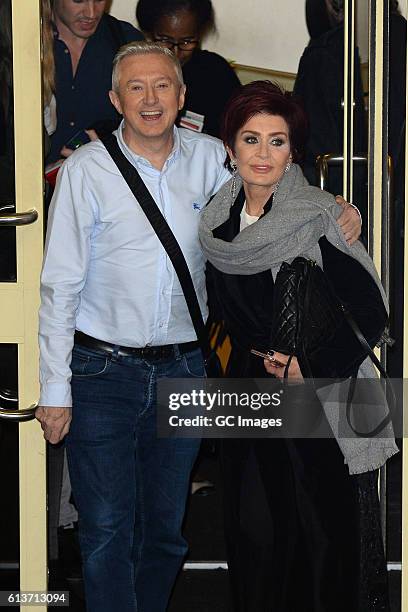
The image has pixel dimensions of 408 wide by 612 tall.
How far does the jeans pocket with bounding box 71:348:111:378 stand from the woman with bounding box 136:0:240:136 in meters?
1.14

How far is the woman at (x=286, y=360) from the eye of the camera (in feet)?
8.11

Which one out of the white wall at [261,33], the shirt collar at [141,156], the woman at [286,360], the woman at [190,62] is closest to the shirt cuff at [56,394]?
the woman at [286,360]

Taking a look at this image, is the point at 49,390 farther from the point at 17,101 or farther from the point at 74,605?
the point at 74,605

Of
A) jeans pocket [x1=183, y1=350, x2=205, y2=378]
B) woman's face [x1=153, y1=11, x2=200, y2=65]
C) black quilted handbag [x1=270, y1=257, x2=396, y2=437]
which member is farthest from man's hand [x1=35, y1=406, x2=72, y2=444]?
woman's face [x1=153, y1=11, x2=200, y2=65]

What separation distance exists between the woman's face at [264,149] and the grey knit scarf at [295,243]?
0.14 ft

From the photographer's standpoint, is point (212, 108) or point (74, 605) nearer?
point (74, 605)

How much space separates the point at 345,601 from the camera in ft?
8.45

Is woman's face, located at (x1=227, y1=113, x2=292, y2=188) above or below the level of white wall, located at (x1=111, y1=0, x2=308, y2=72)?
below

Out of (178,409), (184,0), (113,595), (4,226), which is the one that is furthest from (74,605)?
(184,0)

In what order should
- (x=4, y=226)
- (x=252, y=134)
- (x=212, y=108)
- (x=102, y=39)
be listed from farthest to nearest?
(x=212, y=108) < (x=102, y=39) < (x=4, y=226) < (x=252, y=134)

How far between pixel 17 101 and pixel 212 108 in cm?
94

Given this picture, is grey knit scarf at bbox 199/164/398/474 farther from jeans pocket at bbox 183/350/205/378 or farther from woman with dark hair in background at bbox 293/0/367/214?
woman with dark hair in background at bbox 293/0/367/214

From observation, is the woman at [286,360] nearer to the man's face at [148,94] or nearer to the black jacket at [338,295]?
the black jacket at [338,295]

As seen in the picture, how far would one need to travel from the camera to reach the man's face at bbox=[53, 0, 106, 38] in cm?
297
